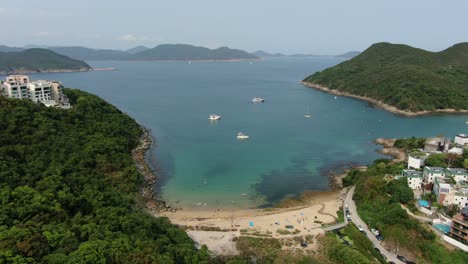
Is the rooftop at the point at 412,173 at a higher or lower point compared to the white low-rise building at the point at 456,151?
lower

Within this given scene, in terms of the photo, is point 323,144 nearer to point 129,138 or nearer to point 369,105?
point 129,138

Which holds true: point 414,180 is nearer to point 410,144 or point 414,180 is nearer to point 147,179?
point 410,144

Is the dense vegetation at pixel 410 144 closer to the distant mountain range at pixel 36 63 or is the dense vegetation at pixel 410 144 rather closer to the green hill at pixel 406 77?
the green hill at pixel 406 77

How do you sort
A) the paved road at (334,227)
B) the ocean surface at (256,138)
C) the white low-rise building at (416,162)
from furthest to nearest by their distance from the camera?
the ocean surface at (256,138) → the white low-rise building at (416,162) → the paved road at (334,227)

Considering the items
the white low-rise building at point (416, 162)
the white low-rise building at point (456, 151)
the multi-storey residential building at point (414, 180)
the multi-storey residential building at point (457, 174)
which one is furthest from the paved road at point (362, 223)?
the white low-rise building at point (456, 151)

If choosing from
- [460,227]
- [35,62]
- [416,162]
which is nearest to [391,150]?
[416,162]

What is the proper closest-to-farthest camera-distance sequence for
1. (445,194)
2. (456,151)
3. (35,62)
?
(445,194) < (456,151) < (35,62)

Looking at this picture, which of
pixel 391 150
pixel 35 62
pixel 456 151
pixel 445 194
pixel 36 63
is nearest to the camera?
pixel 445 194
